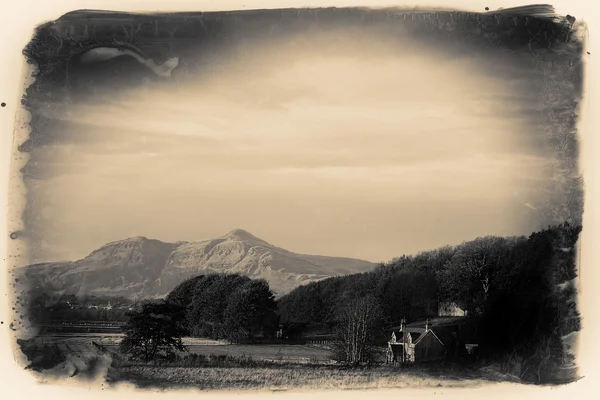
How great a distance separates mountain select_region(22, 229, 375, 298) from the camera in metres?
9.22

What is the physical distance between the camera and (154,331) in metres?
9.15

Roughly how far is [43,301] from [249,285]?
6.19 feet

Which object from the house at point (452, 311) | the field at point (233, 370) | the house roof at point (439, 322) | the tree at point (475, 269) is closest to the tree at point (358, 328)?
the field at point (233, 370)

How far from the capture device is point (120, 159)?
918cm

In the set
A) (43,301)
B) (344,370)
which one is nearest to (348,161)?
(344,370)

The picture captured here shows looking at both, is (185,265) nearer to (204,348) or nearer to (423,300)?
(204,348)

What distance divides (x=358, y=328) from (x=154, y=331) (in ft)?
6.12

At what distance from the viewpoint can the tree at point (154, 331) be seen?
9.09 m

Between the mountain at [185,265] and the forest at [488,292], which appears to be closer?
the forest at [488,292]

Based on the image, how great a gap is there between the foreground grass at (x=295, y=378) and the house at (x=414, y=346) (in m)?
0.12

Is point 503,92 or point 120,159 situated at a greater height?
point 503,92

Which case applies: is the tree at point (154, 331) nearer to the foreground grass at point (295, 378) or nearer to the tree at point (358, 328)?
the foreground grass at point (295, 378)

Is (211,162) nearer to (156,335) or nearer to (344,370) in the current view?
(156,335)

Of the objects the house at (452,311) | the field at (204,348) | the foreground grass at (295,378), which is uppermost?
the house at (452,311)
